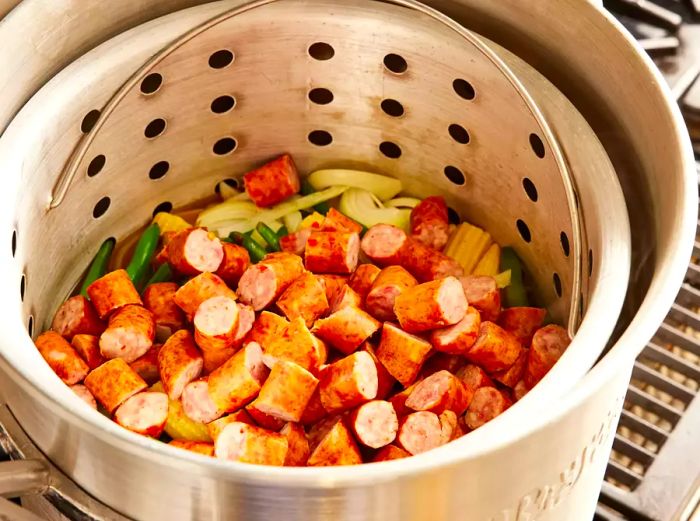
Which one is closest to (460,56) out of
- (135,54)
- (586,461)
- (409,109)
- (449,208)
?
(409,109)

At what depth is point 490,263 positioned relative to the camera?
4.39 ft

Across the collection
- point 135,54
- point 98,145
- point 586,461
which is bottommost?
point 586,461

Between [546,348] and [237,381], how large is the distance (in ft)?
1.20

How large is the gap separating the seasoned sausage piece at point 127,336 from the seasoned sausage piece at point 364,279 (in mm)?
278

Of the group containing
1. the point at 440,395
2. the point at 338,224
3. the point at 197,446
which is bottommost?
the point at 197,446

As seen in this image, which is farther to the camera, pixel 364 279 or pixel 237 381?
pixel 364 279

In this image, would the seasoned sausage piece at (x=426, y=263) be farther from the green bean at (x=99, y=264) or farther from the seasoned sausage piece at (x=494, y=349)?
the green bean at (x=99, y=264)

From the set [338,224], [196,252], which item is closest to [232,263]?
[196,252]

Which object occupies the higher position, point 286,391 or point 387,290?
point 387,290

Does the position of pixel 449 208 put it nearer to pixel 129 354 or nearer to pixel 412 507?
pixel 129 354

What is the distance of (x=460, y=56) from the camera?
1.20 m

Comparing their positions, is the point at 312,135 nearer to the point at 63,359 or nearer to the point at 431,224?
the point at 431,224

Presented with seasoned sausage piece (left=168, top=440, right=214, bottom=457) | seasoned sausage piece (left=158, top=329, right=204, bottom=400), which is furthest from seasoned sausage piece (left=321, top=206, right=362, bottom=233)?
seasoned sausage piece (left=168, top=440, right=214, bottom=457)

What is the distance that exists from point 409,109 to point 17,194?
1.75 ft
